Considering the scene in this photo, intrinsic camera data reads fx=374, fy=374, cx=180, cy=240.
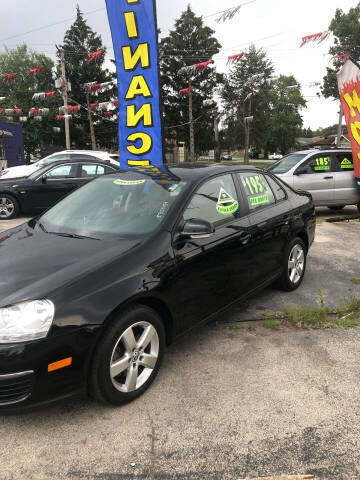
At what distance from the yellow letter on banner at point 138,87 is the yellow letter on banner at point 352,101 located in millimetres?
5207

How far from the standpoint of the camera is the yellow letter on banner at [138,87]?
19.7 ft

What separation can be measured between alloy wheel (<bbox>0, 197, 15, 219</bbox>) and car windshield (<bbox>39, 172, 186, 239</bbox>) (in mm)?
6333

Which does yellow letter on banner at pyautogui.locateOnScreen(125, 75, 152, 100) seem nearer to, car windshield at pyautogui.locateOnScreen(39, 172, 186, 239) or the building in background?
car windshield at pyautogui.locateOnScreen(39, 172, 186, 239)

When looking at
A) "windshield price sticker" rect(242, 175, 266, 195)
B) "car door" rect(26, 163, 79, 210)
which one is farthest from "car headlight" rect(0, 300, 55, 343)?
"car door" rect(26, 163, 79, 210)

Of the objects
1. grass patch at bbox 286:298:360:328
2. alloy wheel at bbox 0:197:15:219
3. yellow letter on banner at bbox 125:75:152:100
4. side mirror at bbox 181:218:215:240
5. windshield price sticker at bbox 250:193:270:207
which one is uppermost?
yellow letter on banner at bbox 125:75:152:100

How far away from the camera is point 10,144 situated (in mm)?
24469

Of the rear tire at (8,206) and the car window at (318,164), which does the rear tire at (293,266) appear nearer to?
the car window at (318,164)

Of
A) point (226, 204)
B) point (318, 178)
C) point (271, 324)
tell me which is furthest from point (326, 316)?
point (318, 178)

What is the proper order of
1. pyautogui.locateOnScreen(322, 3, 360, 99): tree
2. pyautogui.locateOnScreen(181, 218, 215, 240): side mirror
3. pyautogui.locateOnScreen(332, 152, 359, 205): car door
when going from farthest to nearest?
pyautogui.locateOnScreen(322, 3, 360, 99): tree → pyautogui.locateOnScreen(332, 152, 359, 205): car door → pyautogui.locateOnScreen(181, 218, 215, 240): side mirror

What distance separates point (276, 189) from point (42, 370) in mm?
3196

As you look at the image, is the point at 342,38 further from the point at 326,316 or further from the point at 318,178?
the point at 326,316

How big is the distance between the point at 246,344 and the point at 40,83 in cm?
5302

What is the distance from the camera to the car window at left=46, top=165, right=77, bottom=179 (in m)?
9.45

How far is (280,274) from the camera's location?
165 inches
